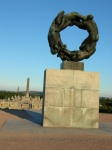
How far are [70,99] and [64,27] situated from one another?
2.68 m

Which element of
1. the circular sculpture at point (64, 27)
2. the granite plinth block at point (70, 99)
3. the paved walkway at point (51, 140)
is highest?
the circular sculpture at point (64, 27)

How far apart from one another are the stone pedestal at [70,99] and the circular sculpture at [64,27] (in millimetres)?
826

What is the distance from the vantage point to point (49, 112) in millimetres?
9828

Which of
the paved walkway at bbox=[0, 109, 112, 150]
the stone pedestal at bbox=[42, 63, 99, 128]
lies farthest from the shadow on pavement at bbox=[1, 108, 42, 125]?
the paved walkway at bbox=[0, 109, 112, 150]

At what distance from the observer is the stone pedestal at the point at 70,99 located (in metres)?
9.85

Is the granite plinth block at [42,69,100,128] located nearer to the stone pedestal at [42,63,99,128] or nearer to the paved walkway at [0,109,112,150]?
the stone pedestal at [42,63,99,128]

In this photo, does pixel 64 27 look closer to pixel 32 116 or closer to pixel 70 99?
pixel 70 99

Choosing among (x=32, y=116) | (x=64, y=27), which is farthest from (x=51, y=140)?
(x=32, y=116)

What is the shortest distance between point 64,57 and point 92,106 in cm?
208

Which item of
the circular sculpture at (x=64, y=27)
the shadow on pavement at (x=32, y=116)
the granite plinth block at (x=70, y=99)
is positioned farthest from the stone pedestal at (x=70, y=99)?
the shadow on pavement at (x=32, y=116)

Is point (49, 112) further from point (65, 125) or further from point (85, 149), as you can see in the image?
point (85, 149)

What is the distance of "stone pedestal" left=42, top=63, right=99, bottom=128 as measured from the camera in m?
9.85

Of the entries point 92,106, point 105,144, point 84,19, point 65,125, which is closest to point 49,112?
point 65,125

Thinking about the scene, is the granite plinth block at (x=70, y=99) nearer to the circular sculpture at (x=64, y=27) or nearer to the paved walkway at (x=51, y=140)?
the circular sculpture at (x=64, y=27)
